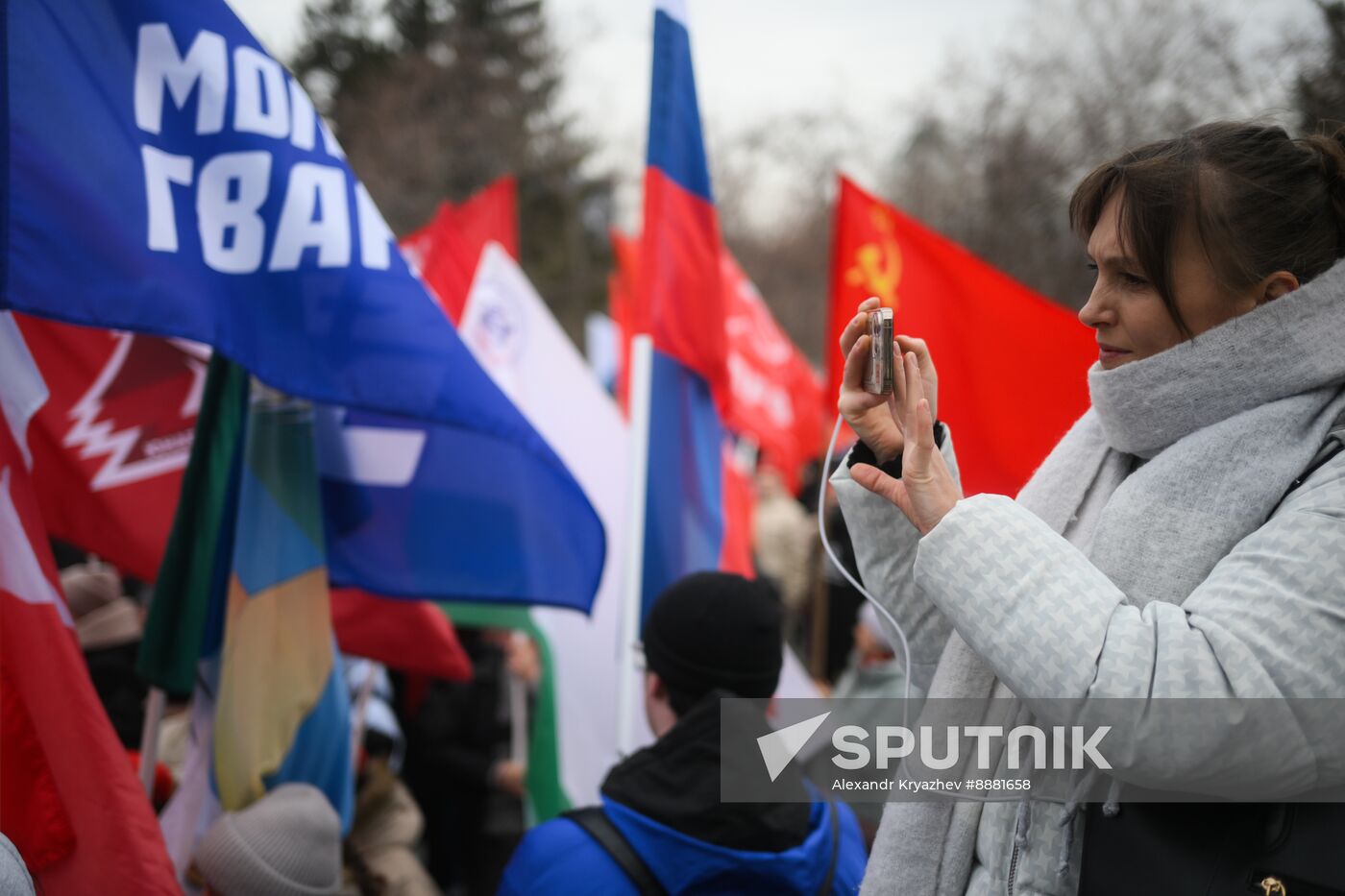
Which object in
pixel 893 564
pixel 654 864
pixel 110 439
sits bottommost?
pixel 654 864

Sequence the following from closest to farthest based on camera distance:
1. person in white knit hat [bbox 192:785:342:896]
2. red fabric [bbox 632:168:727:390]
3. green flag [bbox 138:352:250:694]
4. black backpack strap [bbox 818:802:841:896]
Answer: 1. black backpack strap [bbox 818:802:841:896]
2. person in white knit hat [bbox 192:785:342:896]
3. green flag [bbox 138:352:250:694]
4. red fabric [bbox 632:168:727:390]

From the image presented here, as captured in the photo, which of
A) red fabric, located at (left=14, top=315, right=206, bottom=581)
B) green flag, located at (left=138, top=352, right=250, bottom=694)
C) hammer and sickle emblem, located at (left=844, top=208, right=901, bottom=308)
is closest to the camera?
green flag, located at (left=138, top=352, right=250, bottom=694)

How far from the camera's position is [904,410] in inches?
57.4

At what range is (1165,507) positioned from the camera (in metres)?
1.29

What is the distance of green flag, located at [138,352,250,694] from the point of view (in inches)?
104

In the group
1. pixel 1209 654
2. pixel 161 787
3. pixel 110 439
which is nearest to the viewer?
pixel 1209 654

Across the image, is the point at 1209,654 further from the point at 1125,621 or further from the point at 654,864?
the point at 654,864

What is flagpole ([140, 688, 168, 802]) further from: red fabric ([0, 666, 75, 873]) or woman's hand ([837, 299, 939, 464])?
woman's hand ([837, 299, 939, 464])

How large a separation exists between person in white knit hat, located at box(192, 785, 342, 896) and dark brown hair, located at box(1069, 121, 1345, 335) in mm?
1980

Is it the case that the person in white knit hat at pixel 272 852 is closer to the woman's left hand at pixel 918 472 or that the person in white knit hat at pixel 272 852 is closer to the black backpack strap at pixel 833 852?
the black backpack strap at pixel 833 852

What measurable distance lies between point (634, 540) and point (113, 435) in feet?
5.08

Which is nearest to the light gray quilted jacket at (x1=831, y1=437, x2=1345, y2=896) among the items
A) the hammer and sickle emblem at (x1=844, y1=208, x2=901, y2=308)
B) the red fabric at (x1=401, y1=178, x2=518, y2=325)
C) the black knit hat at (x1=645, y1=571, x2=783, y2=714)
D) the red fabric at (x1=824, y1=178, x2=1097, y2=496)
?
Answer: the black knit hat at (x1=645, y1=571, x2=783, y2=714)

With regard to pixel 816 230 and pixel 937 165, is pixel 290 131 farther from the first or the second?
pixel 816 230

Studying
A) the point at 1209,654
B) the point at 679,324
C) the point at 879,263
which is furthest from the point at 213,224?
the point at 879,263
